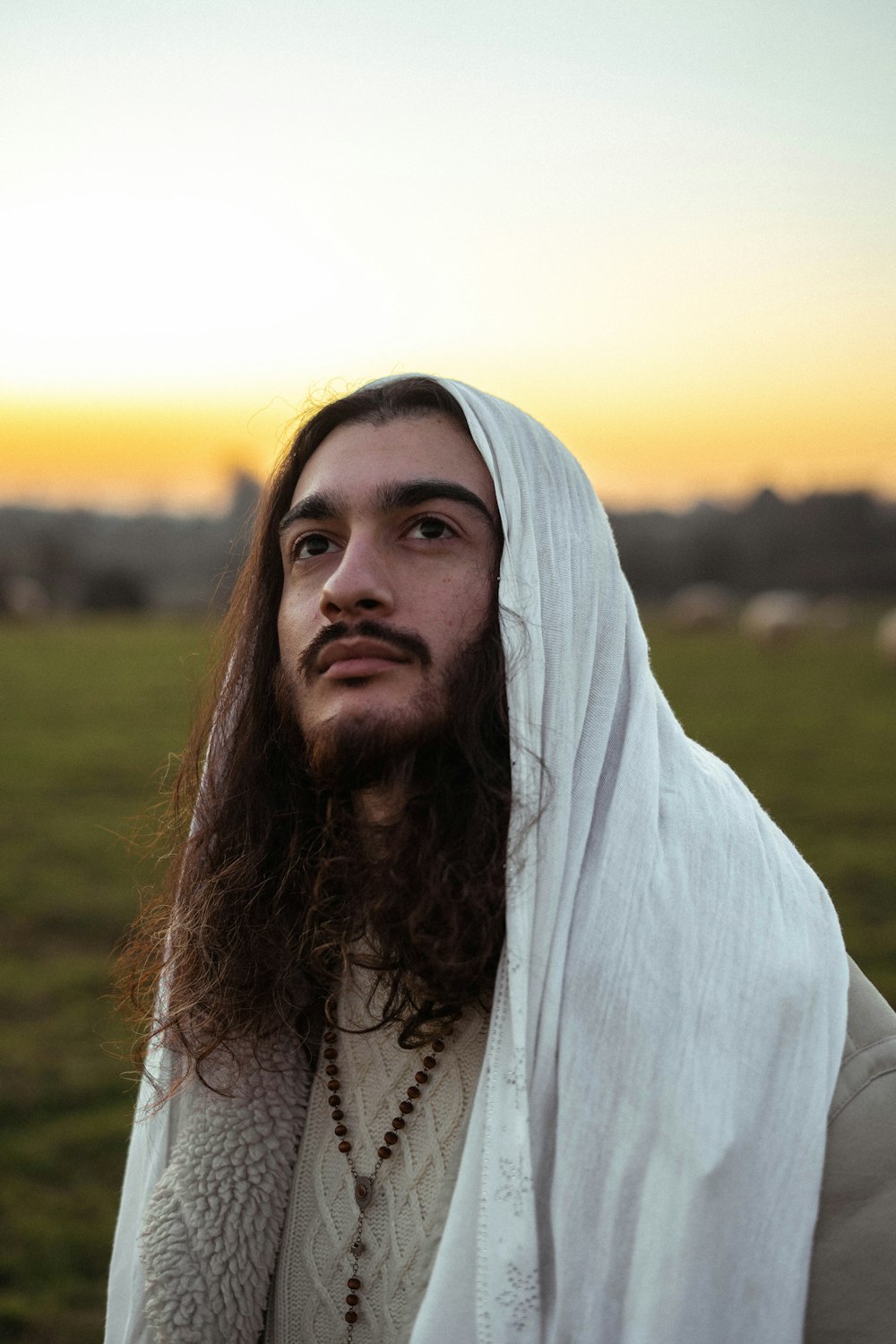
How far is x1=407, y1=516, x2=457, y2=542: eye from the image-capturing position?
6.82ft

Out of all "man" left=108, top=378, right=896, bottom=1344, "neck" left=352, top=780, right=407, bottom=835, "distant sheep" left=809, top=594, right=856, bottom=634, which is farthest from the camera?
"distant sheep" left=809, top=594, right=856, bottom=634

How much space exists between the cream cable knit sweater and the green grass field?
107cm

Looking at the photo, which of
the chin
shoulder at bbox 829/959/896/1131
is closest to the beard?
the chin

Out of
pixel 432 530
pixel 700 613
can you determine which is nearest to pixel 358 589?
pixel 432 530

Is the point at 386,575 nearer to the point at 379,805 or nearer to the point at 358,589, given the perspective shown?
the point at 358,589

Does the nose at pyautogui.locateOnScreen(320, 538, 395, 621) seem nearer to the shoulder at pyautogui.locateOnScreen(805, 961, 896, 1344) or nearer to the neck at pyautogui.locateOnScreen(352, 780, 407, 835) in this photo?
the neck at pyautogui.locateOnScreen(352, 780, 407, 835)

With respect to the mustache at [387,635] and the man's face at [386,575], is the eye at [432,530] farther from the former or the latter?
the mustache at [387,635]

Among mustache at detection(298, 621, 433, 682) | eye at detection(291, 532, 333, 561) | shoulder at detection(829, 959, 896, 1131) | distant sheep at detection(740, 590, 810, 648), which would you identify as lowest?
distant sheep at detection(740, 590, 810, 648)

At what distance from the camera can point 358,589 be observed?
1.98 metres

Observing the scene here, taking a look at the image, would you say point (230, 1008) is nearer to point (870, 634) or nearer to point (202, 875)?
point (202, 875)

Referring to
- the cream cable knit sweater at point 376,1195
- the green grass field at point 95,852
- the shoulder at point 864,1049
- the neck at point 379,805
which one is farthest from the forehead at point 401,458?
the shoulder at point 864,1049

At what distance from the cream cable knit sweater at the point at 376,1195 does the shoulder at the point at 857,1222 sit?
608mm

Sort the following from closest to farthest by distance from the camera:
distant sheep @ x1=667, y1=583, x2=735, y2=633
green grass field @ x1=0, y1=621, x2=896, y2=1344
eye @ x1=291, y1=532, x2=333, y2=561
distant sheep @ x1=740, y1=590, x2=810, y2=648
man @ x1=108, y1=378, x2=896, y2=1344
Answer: man @ x1=108, y1=378, x2=896, y2=1344
eye @ x1=291, y1=532, x2=333, y2=561
green grass field @ x1=0, y1=621, x2=896, y2=1344
distant sheep @ x1=740, y1=590, x2=810, y2=648
distant sheep @ x1=667, y1=583, x2=735, y2=633

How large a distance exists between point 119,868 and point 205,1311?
7.37 m
